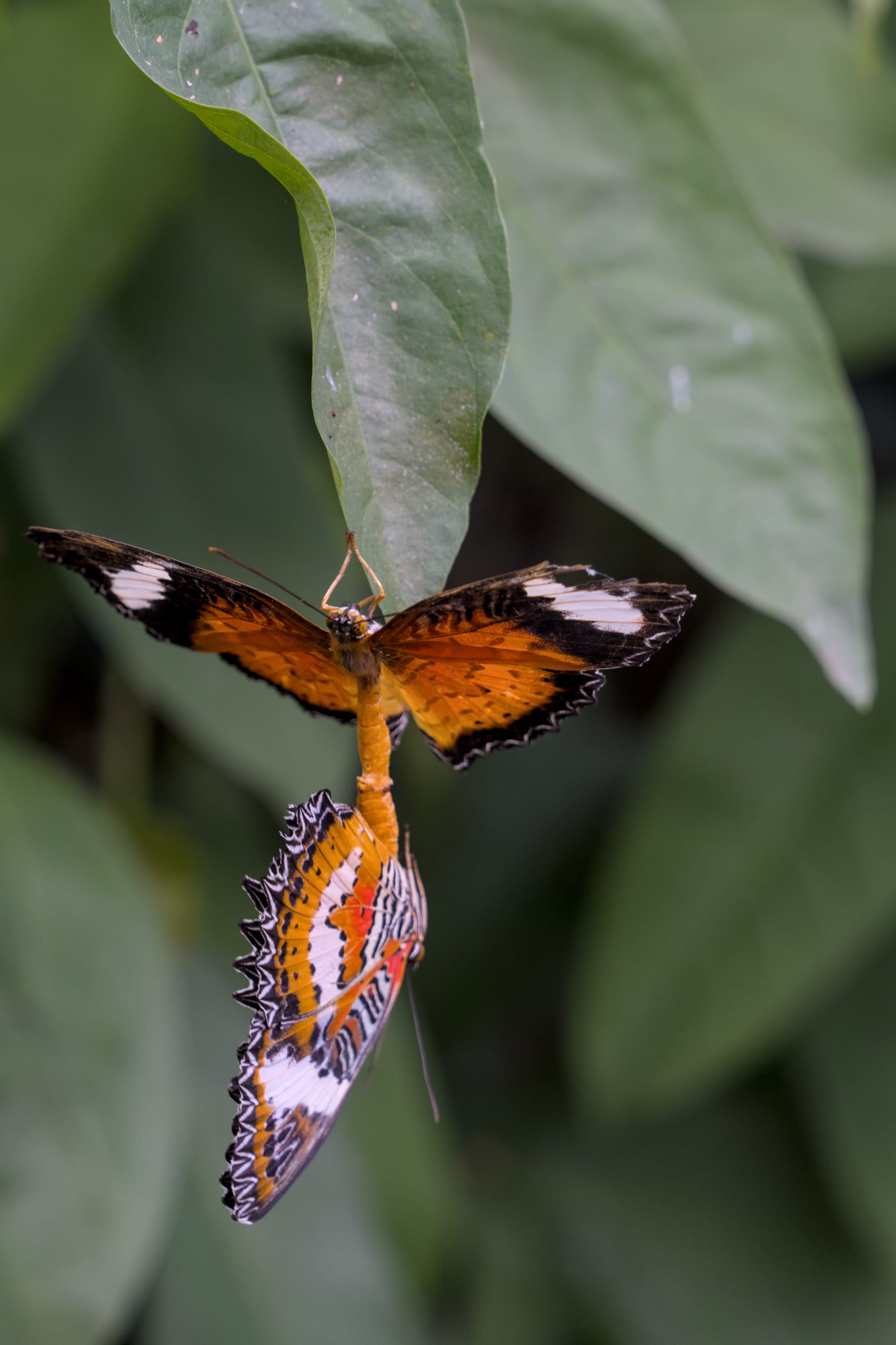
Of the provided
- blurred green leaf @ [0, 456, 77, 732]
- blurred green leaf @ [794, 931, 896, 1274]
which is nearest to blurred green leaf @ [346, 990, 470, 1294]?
blurred green leaf @ [794, 931, 896, 1274]

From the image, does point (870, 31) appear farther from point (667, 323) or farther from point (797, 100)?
point (667, 323)

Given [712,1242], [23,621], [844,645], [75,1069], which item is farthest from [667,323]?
[712,1242]

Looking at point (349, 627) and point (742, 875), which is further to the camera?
point (742, 875)

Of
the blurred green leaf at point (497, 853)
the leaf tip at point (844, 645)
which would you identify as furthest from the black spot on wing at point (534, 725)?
the blurred green leaf at point (497, 853)

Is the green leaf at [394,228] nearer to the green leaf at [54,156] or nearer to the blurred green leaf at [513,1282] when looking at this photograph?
the green leaf at [54,156]

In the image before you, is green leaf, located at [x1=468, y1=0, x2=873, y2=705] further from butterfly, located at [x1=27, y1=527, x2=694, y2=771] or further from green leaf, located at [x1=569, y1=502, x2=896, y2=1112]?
green leaf, located at [x1=569, y1=502, x2=896, y2=1112]

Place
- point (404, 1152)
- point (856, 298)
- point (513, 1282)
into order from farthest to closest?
point (513, 1282) < point (404, 1152) < point (856, 298)

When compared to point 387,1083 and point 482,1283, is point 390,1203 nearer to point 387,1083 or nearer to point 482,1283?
point 387,1083

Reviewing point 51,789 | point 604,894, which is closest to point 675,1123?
point 604,894
